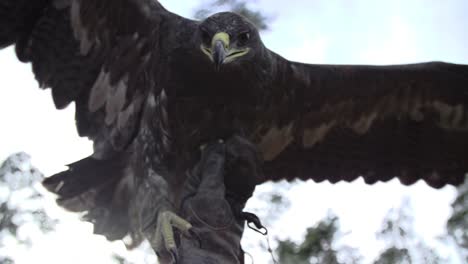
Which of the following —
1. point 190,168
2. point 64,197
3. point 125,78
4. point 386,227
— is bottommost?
point 386,227

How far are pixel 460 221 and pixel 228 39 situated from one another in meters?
4.67

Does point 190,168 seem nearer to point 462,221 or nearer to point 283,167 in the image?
point 283,167

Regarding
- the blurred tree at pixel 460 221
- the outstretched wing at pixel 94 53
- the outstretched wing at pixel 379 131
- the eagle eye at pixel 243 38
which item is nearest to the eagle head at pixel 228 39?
the eagle eye at pixel 243 38

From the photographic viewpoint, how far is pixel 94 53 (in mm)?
4914

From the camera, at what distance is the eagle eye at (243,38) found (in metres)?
4.36

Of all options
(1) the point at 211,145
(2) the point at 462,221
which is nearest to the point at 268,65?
(1) the point at 211,145

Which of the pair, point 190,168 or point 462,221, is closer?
point 190,168

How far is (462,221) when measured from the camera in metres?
8.04

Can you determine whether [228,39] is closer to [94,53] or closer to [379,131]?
[94,53]

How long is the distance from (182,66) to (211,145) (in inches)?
20.7

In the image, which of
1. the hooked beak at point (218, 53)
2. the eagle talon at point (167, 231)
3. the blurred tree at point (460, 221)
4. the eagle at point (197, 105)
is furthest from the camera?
the blurred tree at point (460, 221)

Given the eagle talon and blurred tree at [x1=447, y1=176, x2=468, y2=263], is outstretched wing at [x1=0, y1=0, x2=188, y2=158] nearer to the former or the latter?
the eagle talon

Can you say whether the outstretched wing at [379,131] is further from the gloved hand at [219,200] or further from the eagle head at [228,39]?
the gloved hand at [219,200]

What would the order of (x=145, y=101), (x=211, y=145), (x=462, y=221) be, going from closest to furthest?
(x=211, y=145) → (x=145, y=101) → (x=462, y=221)
